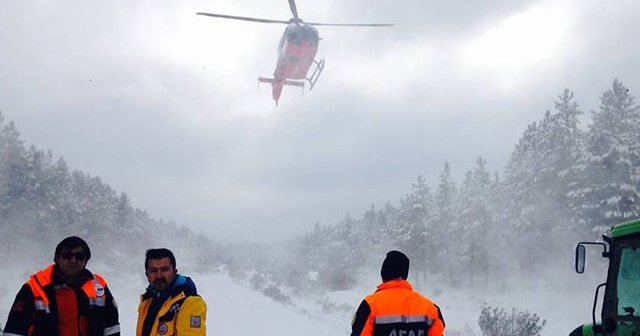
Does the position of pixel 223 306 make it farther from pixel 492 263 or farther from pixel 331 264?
pixel 331 264

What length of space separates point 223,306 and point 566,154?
27356mm

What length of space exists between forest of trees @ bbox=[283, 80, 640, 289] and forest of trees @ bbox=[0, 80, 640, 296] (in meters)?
0.09

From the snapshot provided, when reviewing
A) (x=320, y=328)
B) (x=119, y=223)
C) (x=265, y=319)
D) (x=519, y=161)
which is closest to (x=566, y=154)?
(x=519, y=161)

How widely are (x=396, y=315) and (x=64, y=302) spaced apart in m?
2.58

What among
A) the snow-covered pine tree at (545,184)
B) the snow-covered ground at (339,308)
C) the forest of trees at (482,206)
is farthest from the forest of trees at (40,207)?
the snow-covered pine tree at (545,184)

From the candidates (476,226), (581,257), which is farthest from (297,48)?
(476,226)

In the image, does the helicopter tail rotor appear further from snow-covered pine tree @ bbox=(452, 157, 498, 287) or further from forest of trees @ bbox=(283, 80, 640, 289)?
snow-covered pine tree @ bbox=(452, 157, 498, 287)

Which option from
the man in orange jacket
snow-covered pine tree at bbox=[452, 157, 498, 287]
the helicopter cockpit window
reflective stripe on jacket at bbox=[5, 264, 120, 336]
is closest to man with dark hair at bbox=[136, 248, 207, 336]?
reflective stripe on jacket at bbox=[5, 264, 120, 336]

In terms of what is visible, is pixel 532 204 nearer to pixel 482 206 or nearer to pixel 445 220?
pixel 482 206

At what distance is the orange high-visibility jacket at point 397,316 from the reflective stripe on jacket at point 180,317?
1.28 m

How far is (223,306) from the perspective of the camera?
41.9 metres

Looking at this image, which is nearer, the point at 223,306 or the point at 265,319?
the point at 265,319

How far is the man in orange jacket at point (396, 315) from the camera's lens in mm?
4562

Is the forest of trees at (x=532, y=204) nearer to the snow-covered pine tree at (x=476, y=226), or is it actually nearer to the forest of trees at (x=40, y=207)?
the snow-covered pine tree at (x=476, y=226)
